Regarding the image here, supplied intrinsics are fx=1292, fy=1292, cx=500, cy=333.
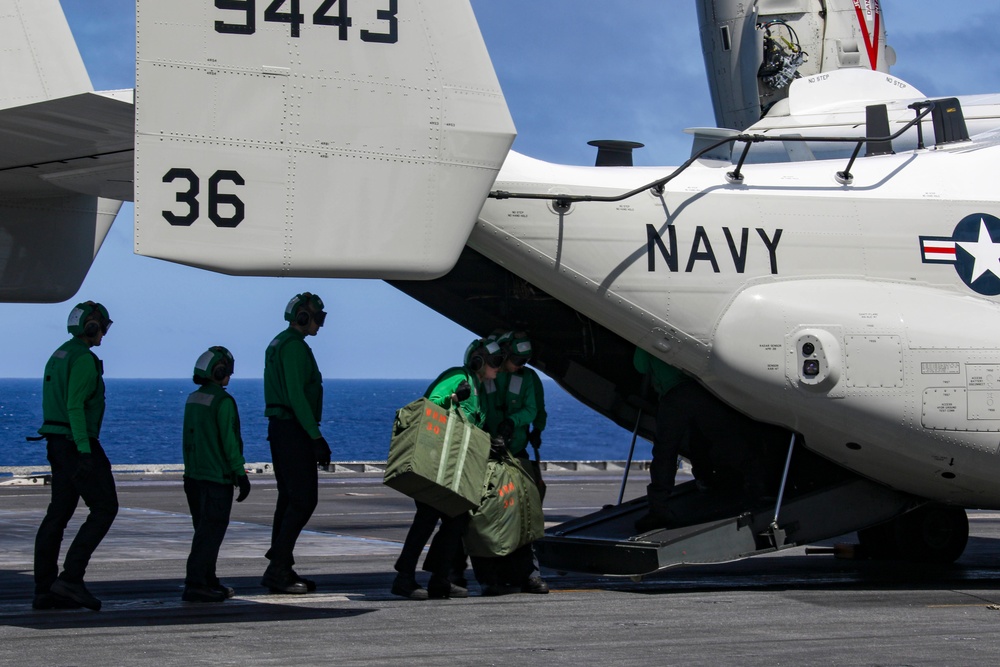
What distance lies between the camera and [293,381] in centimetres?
963

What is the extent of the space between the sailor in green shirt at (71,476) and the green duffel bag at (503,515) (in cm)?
267

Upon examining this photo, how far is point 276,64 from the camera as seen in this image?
823cm

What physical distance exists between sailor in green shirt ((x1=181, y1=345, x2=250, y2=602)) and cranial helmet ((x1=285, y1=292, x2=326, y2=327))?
0.72 meters

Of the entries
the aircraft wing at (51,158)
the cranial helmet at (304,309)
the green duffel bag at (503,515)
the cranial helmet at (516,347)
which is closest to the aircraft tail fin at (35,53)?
the aircraft wing at (51,158)

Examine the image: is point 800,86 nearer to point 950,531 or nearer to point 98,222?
point 950,531

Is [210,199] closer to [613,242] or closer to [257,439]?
[613,242]

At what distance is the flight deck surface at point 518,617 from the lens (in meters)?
7.62

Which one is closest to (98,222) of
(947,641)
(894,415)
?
(894,415)

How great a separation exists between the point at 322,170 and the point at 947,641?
5013mm

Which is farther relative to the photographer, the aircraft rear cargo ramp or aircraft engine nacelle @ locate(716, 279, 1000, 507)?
aircraft engine nacelle @ locate(716, 279, 1000, 507)

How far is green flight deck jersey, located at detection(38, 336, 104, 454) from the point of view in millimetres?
8930

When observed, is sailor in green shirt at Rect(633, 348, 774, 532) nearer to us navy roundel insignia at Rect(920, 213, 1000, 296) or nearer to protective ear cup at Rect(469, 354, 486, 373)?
protective ear cup at Rect(469, 354, 486, 373)

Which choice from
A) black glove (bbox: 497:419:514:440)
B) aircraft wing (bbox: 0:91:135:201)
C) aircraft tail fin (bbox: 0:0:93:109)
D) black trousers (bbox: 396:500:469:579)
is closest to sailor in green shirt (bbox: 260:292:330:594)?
black trousers (bbox: 396:500:469:579)

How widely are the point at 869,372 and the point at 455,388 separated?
10.9ft
